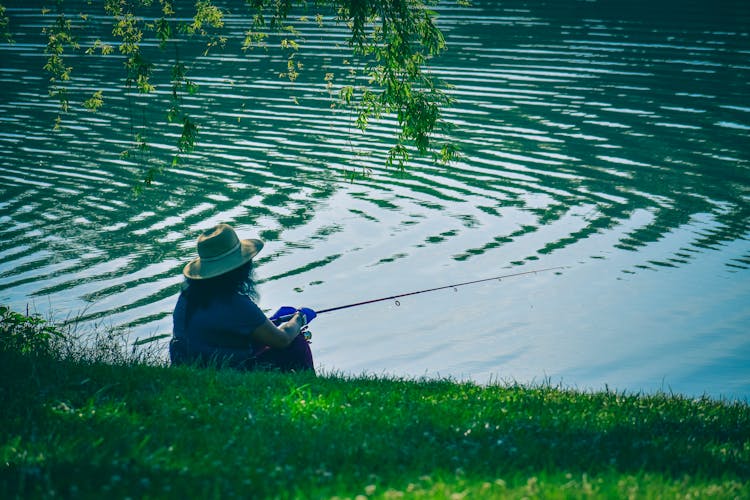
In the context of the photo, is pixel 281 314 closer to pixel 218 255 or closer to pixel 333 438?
pixel 218 255

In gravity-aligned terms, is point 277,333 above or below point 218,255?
below

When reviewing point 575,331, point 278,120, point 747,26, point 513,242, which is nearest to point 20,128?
point 278,120

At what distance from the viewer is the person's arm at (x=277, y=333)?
24.1 feet

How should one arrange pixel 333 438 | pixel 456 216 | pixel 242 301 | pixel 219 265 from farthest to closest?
pixel 456 216
pixel 219 265
pixel 242 301
pixel 333 438

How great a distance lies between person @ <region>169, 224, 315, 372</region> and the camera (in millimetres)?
7305

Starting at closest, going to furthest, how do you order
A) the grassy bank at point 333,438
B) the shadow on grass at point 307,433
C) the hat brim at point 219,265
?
the grassy bank at point 333,438 < the shadow on grass at point 307,433 < the hat brim at point 219,265

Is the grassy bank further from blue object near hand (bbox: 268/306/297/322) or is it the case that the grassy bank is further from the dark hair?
blue object near hand (bbox: 268/306/297/322)

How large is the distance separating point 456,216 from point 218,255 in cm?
853

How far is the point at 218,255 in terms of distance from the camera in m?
7.46

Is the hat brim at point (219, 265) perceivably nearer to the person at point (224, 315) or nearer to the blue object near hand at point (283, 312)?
the person at point (224, 315)

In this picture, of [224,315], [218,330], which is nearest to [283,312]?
[218,330]

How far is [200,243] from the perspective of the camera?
7484mm

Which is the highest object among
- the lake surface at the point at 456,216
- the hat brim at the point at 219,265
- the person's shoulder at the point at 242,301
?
the hat brim at the point at 219,265

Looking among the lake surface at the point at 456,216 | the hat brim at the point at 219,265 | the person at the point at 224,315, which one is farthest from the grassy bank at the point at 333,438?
the lake surface at the point at 456,216
